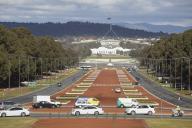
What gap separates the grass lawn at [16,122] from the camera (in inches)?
2534

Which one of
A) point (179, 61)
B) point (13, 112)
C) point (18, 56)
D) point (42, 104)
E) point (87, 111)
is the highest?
point (18, 56)

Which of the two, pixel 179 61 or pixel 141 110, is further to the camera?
pixel 179 61

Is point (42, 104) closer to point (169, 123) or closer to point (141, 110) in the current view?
point (141, 110)

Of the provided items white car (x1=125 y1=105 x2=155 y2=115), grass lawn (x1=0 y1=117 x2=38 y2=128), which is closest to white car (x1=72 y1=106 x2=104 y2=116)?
white car (x1=125 y1=105 x2=155 y2=115)

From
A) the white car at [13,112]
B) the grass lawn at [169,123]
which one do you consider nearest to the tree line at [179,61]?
the grass lawn at [169,123]

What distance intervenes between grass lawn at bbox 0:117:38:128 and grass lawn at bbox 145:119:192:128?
13078 mm

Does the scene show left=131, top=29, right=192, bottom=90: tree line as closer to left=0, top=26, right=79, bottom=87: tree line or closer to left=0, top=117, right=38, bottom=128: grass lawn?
left=0, top=26, right=79, bottom=87: tree line

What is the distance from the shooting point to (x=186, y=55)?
15688 cm

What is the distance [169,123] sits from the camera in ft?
223

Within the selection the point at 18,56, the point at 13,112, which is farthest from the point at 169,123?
the point at 18,56

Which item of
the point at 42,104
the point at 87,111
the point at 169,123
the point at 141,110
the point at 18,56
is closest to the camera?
the point at 169,123

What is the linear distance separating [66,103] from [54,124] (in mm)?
31627

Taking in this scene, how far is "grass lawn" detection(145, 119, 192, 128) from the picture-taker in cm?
6512

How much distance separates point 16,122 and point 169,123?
16805 millimetres
